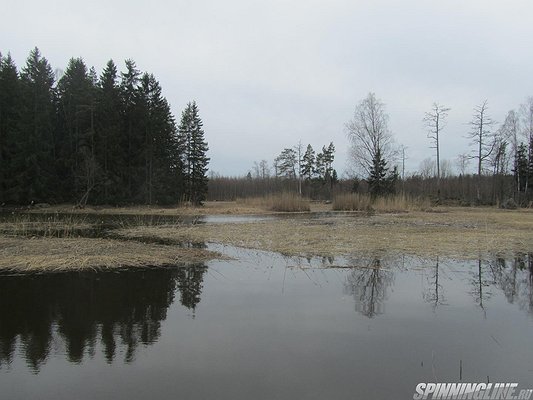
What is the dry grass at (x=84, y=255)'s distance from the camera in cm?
1036

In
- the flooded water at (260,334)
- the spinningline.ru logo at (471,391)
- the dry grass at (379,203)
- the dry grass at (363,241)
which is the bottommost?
the spinningline.ru logo at (471,391)

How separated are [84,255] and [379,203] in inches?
1206

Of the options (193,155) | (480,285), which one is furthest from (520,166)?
(480,285)

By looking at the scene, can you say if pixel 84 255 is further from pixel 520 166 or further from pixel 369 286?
pixel 520 166

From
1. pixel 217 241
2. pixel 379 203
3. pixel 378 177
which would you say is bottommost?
pixel 217 241

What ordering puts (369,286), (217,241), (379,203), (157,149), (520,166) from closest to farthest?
→ (369,286), (217,241), (379,203), (157,149), (520,166)

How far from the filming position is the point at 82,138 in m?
50.2

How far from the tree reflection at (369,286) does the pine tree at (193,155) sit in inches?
1939

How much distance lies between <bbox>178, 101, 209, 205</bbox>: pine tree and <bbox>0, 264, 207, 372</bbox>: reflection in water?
49225 mm

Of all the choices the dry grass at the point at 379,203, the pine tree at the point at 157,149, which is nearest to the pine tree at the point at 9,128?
the pine tree at the point at 157,149

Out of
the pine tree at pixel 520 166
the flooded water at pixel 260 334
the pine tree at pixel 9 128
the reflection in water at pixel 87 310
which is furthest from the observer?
the pine tree at pixel 520 166

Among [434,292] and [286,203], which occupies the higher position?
[286,203]

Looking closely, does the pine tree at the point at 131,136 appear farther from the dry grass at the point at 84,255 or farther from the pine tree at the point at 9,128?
the dry grass at the point at 84,255

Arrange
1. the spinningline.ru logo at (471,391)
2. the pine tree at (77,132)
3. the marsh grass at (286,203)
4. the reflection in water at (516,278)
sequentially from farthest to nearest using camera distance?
the pine tree at (77,132) < the marsh grass at (286,203) < the reflection in water at (516,278) < the spinningline.ru logo at (471,391)
